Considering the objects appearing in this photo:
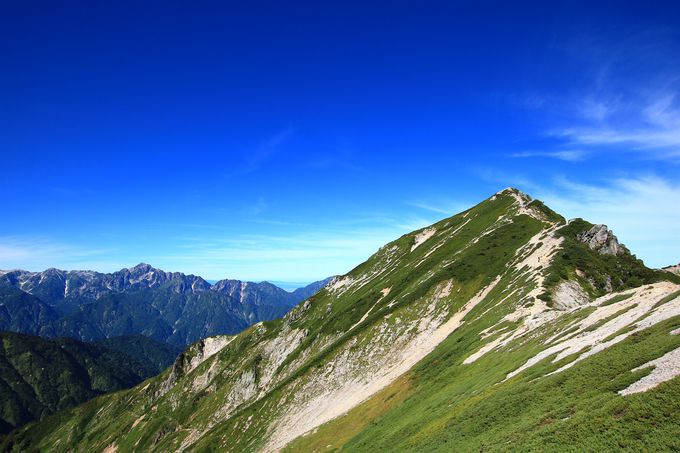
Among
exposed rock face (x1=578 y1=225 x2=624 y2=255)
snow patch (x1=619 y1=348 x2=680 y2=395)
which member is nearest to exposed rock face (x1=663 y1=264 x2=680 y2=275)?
exposed rock face (x1=578 y1=225 x2=624 y2=255)

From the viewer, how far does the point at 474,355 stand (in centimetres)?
6719

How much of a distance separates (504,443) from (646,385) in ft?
35.1

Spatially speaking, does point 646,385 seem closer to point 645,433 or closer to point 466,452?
point 645,433

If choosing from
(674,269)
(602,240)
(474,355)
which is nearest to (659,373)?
(474,355)

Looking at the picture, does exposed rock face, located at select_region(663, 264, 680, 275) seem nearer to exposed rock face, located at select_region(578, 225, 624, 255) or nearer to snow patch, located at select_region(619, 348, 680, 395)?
exposed rock face, located at select_region(578, 225, 624, 255)

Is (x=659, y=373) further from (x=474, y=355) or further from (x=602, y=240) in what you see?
(x=602, y=240)

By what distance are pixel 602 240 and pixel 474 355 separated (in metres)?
59.3

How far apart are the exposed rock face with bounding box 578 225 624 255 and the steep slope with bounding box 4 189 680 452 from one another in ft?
1.21

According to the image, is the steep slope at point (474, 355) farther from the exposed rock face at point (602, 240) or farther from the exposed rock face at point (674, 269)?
the exposed rock face at point (674, 269)

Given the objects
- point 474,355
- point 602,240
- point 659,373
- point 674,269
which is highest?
point 602,240

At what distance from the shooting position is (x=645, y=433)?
22359 millimetres

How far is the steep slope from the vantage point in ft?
104

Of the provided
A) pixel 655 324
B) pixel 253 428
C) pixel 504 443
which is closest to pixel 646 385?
pixel 504 443

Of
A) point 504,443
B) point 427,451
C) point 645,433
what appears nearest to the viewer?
point 645,433
